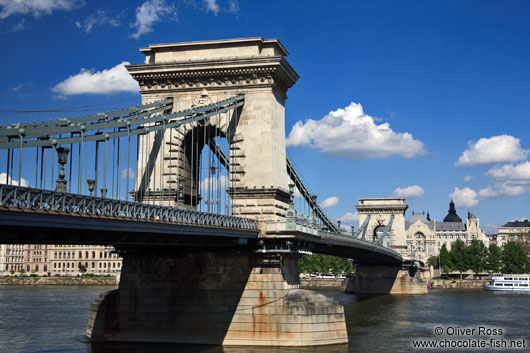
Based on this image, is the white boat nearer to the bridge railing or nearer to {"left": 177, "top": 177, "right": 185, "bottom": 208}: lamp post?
{"left": 177, "top": 177, "right": 185, "bottom": 208}: lamp post

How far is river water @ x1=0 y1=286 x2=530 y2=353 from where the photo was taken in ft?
132

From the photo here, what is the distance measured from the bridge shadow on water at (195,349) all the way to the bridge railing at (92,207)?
25.4 ft

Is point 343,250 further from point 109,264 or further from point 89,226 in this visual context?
point 109,264

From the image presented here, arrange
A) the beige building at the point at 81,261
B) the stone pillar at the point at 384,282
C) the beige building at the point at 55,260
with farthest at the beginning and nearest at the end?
1. the beige building at the point at 55,260
2. the beige building at the point at 81,261
3. the stone pillar at the point at 384,282

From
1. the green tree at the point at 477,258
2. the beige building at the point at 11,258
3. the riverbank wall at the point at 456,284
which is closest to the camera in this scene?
the riverbank wall at the point at 456,284

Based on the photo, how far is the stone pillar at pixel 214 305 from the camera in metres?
39.1

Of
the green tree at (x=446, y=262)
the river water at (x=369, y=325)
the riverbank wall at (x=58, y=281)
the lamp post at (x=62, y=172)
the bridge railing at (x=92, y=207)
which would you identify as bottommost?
the river water at (x=369, y=325)

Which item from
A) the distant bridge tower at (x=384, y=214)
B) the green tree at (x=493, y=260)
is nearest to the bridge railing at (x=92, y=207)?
the distant bridge tower at (x=384, y=214)

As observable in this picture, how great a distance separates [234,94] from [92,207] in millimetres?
22391

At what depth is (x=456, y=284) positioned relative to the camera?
130750 mm

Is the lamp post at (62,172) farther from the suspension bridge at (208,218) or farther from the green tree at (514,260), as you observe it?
the green tree at (514,260)

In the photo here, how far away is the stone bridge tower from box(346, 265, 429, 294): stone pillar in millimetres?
65887

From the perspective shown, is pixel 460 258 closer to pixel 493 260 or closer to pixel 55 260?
pixel 493 260

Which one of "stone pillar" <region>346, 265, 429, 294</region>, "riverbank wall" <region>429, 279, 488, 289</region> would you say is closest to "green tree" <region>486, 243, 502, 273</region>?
"riverbank wall" <region>429, 279, 488, 289</region>
